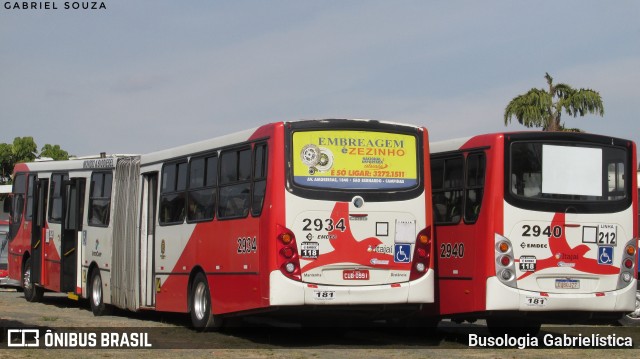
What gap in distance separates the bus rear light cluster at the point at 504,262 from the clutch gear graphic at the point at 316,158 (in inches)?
98.8

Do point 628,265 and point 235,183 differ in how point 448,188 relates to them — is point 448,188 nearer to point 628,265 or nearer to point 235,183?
point 628,265

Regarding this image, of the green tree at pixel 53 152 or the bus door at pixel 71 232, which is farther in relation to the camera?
the green tree at pixel 53 152

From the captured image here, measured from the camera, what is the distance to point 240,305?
1612 centimetres

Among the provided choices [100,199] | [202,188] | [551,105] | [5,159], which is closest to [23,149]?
[5,159]

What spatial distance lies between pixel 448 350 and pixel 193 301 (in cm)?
463

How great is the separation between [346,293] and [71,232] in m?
10.7

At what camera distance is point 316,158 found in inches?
613

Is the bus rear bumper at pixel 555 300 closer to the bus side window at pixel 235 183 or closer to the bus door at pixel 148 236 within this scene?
the bus side window at pixel 235 183

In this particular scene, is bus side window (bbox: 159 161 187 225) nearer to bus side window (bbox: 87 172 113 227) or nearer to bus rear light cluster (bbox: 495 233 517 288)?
bus side window (bbox: 87 172 113 227)

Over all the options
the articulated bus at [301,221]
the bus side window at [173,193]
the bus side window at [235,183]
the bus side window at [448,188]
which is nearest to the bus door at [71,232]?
the bus side window at [173,193]

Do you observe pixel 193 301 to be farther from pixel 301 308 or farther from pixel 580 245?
pixel 580 245

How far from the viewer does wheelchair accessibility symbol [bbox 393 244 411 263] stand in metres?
15.8

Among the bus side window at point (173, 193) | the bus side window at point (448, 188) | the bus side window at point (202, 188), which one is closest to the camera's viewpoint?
the bus side window at point (448, 188)

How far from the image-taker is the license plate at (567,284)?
631 inches
